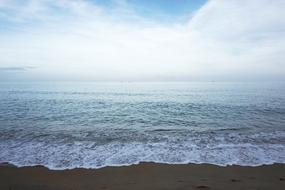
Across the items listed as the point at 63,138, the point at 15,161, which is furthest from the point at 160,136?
the point at 15,161

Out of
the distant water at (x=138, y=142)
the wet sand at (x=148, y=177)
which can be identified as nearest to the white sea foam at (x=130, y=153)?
the distant water at (x=138, y=142)

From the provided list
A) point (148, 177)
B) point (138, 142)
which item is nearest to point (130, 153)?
point (138, 142)

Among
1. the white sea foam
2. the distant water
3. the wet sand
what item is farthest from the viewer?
the distant water

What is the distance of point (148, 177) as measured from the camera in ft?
18.6

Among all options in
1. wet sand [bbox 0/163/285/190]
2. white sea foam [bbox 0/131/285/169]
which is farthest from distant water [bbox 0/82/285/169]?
wet sand [bbox 0/163/285/190]

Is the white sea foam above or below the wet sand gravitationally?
below

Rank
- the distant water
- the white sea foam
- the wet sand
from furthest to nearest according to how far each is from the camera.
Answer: the distant water, the white sea foam, the wet sand

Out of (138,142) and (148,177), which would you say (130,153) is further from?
(148,177)

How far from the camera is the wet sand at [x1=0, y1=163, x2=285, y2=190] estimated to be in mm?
5141

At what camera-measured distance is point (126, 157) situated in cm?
730

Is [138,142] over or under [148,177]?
under

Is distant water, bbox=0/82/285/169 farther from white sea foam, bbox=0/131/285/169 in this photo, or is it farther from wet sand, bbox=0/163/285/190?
wet sand, bbox=0/163/285/190

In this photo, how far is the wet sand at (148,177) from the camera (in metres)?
5.14

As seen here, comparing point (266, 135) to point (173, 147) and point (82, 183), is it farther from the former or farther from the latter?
point (82, 183)
